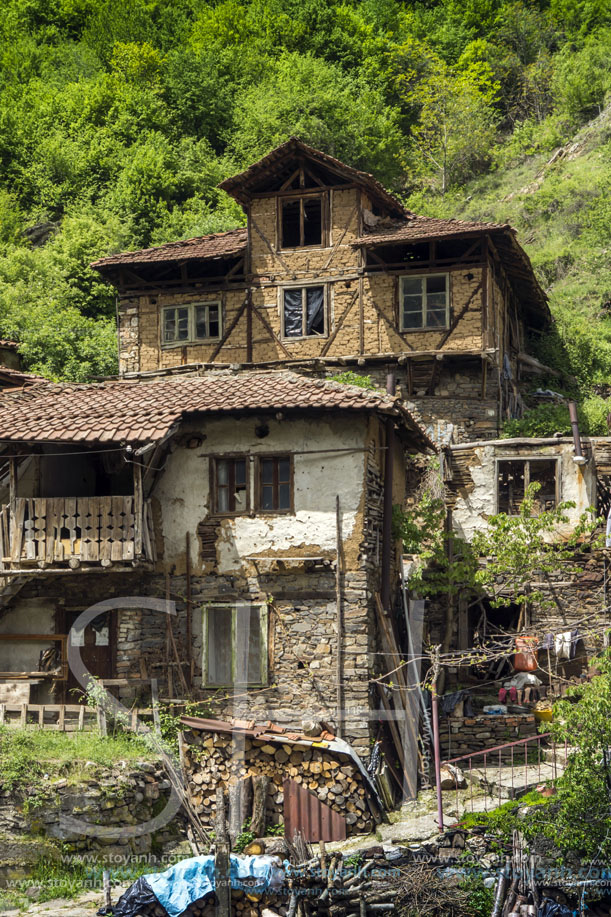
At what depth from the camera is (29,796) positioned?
18266 millimetres

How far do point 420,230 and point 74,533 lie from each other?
13209mm

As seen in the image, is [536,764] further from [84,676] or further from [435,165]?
[435,165]

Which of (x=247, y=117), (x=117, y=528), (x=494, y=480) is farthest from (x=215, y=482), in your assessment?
(x=247, y=117)

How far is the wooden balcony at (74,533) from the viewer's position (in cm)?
2044

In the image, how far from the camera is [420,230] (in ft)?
96.5

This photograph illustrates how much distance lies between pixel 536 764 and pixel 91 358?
20.7 meters

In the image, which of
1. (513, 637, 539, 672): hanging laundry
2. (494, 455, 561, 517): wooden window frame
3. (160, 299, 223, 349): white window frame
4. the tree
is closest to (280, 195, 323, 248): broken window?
(160, 299, 223, 349): white window frame

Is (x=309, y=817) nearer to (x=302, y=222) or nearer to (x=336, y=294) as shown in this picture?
(x=336, y=294)

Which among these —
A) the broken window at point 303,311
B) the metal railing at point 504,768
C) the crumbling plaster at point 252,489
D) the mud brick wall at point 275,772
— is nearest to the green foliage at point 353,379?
the broken window at point 303,311

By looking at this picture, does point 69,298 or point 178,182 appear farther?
point 178,182

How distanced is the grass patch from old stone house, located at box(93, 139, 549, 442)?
12.4 metres

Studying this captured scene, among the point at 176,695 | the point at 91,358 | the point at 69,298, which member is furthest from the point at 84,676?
the point at 69,298

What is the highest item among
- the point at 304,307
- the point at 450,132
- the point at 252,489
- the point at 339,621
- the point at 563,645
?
the point at 450,132

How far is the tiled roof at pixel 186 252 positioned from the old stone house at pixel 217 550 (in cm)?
911
